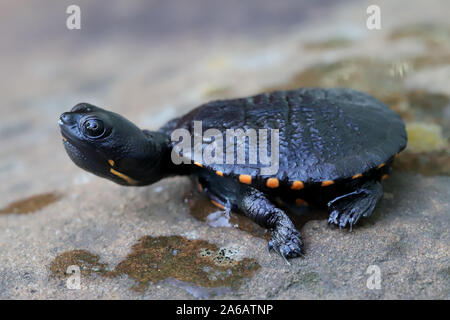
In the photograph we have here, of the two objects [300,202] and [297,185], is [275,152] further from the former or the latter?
[300,202]

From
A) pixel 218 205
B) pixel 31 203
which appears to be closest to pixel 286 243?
pixel 218 205

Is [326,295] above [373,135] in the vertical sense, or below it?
below

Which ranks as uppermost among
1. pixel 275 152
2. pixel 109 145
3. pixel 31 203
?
pixel 109 145

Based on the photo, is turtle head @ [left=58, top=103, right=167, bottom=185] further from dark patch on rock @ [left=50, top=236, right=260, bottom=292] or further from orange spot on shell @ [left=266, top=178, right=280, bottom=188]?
orange spot on shell @ [left=266, top=178, right=280, bottom=188]

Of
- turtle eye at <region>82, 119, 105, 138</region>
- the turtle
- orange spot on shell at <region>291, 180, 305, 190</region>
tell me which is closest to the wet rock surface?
the turtle

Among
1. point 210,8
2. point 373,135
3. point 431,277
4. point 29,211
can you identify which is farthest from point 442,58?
point 210,8

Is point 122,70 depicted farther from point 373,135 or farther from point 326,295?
point 326,295
